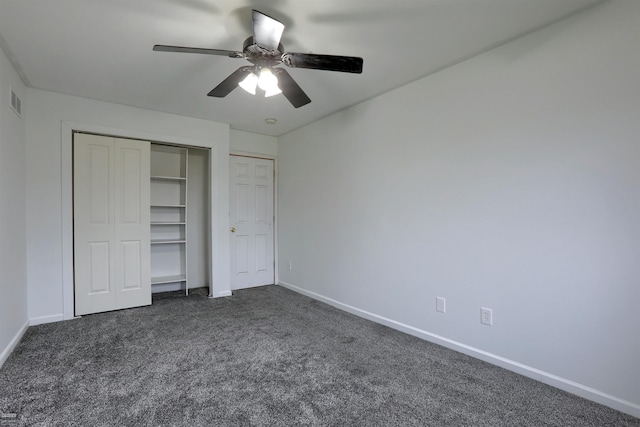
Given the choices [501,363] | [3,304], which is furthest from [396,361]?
[3,304]

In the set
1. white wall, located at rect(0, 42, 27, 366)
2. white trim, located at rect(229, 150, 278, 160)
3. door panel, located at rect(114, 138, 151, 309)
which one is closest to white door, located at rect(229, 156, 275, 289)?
white trim, located at rect(229, 150, 278, 160)

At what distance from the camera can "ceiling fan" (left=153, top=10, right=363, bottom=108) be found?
176 centimetres

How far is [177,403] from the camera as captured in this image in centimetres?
186

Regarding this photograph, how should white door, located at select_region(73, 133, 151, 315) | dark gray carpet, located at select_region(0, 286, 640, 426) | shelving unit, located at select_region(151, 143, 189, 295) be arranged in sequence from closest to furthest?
dark gray carpet, located at select_region(0, 286, 640, 426), white door, located at select_region(73, 133, 151, 315), shelving unit, located at select_region(151, 143, 189, 295)

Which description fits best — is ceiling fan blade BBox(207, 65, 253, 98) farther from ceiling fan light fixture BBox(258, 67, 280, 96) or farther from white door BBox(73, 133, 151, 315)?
white door BBox(73, 133, 151, 315)

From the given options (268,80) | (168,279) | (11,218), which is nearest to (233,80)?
(268,80)

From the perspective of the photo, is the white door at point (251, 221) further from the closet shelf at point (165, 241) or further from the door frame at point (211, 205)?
the closet shelf at point (165, 241)

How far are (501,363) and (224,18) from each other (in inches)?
124

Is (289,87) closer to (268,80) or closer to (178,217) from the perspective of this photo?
(268,80)

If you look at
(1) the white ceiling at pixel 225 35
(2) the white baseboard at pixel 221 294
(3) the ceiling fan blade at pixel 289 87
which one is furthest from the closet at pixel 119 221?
(3) the ceiling fan blade at pixel 289 87

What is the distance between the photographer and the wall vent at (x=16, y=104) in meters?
2.66

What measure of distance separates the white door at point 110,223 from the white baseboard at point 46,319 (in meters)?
0.15

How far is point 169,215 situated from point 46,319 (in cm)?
182

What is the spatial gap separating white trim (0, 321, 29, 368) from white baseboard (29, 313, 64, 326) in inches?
4.0
